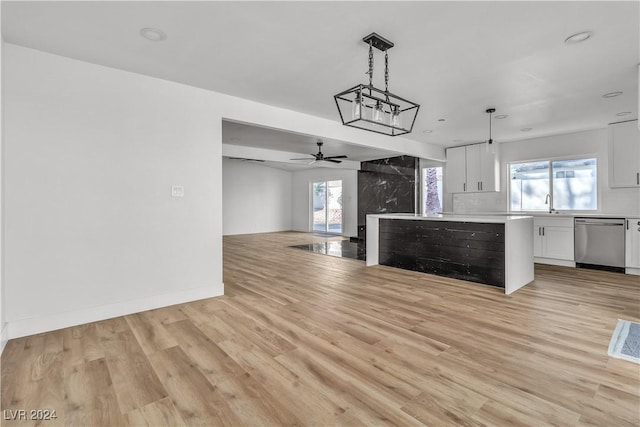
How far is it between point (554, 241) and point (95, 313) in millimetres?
6711

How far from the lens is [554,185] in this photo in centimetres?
595

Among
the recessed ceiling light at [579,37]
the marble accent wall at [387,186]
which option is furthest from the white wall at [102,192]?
the marble accent wall at [387,186]

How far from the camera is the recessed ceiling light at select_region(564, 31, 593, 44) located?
2439 mm

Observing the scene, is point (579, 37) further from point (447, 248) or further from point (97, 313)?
point (97, 313)

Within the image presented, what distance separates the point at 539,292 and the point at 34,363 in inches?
194

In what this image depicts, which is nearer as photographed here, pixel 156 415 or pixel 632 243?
pixel 156 415

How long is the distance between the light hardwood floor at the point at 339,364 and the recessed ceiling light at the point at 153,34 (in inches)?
95.2

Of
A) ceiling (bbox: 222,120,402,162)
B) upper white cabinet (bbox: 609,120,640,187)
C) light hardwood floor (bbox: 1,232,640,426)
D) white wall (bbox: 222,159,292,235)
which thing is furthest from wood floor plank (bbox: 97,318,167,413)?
white wall (bbox: 222,159,292,235)

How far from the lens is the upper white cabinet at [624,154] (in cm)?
482

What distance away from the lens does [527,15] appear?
221cm

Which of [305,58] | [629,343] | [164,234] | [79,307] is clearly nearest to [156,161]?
[164,234]

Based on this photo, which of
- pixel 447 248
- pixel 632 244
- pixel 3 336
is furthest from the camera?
pixel 632 244

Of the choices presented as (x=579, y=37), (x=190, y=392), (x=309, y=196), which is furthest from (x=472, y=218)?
(x=309, y=196)

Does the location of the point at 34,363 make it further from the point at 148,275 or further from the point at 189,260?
the point at 189,260
